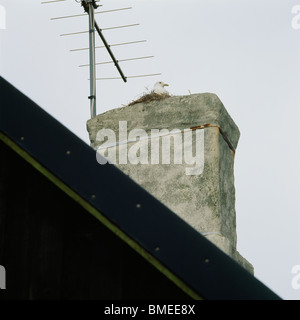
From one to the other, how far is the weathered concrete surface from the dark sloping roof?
1.37 m

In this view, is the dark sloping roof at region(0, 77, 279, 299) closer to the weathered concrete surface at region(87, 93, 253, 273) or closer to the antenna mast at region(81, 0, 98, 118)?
the weathered concrete surface at region(87, 93, 253, 273)

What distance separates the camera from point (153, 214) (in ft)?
4.66

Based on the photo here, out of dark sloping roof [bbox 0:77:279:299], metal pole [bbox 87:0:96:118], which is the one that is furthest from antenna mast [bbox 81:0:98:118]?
dark sloping roof [bbox 0:77:279:299]

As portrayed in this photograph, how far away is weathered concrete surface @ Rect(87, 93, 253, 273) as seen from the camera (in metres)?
2.87

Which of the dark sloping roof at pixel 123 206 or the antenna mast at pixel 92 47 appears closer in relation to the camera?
the dark sloping roof at pixel 123 206

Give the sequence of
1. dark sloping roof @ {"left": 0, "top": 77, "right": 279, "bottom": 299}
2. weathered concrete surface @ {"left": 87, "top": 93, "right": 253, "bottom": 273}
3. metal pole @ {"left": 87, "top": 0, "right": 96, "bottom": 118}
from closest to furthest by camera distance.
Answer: dark sloping roof @ {"left": 0, "top": 77, "right": 279, "bottom": 299}, weathered concrete surface @ {"left": 87, "top": 93, "right": 253, "bottom": 273}, metal pole @ {"left": 87, "top": 0, "right": 96, "bottom": 118}

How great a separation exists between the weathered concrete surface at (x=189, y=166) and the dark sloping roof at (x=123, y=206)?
137 centimetres

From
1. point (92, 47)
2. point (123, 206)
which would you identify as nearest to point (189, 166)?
point (123, 206)

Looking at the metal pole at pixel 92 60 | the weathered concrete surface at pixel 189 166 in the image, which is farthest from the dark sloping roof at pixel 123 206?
the metal pole at pixel 92 60

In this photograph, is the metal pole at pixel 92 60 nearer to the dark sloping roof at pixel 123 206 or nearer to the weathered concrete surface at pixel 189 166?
the weathered concrete surface at pixel 189 166

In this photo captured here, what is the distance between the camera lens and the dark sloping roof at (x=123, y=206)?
1.37 m

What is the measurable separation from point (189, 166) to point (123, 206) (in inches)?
61.8
